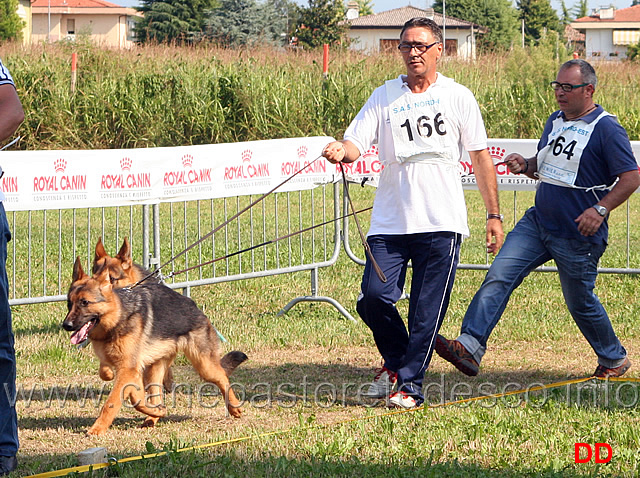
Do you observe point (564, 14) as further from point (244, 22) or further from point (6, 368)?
point (6, 368)

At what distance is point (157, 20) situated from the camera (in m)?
63.2

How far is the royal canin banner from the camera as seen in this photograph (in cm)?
709

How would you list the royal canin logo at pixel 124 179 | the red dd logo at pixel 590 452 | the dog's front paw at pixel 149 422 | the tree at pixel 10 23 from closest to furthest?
the red dd logo at pixel 590 452 < the dog's front paw at pixel 149 422 < the royal canin logo at pixel 124 179 < the tree at pixel 10 23

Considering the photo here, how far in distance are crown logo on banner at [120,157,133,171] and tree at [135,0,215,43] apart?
5626cm

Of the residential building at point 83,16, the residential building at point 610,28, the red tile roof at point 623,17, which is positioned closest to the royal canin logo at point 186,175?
the residential building at point 83,16

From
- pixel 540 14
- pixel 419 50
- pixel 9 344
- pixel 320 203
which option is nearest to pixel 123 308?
pixel 9 344

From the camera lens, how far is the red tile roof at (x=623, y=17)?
10494 cm

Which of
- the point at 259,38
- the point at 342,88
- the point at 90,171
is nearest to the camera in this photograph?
the point at 90,171

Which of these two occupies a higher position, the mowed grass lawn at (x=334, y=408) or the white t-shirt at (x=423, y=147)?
the white t-shirt at (x=423, y=147)

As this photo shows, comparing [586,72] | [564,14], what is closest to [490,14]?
[564,14]

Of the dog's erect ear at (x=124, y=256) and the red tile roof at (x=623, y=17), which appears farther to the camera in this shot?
the red tile roof at (x=623, y=17)

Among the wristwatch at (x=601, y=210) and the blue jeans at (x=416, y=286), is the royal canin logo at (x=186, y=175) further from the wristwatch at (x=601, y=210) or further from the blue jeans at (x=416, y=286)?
the wristwatch at (x=601, y=210)

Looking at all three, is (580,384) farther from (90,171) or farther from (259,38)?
(259,38)

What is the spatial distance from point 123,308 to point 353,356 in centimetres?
247
